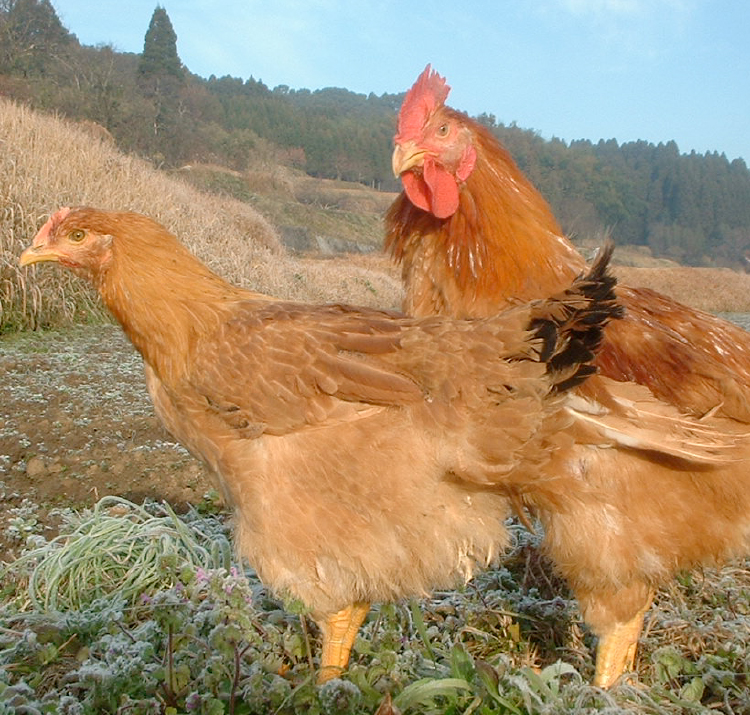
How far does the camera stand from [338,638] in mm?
2020

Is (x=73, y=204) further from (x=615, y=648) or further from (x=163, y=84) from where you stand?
(x=163, y=84)

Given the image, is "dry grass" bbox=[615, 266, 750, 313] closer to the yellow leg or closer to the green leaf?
the yellow leg

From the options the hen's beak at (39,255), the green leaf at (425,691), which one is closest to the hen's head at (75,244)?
the hen's beak at (39,255)

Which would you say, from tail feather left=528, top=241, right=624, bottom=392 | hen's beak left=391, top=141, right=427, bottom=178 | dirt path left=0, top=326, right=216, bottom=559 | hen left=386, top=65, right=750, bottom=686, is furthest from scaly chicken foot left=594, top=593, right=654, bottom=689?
dirt path left=0, top=326, right=216, bottom=559

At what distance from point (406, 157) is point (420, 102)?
9.9 inches

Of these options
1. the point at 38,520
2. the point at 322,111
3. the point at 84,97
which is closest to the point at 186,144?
the point at 84,97

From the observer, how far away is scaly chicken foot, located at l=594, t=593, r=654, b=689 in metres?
2.08

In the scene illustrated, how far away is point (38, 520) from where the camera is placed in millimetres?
2971

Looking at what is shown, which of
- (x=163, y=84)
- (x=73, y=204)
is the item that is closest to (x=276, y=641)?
(x=73, y=204)

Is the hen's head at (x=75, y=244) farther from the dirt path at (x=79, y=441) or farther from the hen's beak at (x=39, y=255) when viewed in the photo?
the dirt path at (x=79, y=441)

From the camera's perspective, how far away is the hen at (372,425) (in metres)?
1.72

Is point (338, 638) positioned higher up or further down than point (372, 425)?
further down

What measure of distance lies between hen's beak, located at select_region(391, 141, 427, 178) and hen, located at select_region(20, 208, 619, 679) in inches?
29.5

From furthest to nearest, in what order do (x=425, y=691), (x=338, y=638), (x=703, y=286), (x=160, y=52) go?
1. (x=160, y=52)
2. (x=703, y=286)
3. (x=338, y=638)
4. (x=425, y=691)
